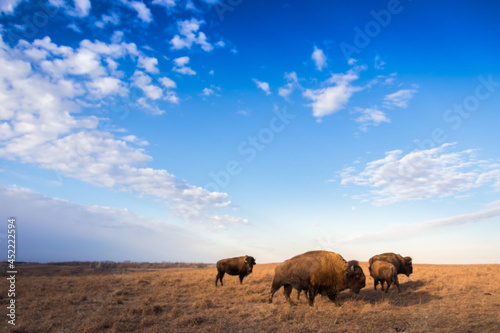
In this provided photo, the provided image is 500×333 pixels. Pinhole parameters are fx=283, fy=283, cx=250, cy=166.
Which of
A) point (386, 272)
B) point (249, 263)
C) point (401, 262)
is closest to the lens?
point (386, 272)

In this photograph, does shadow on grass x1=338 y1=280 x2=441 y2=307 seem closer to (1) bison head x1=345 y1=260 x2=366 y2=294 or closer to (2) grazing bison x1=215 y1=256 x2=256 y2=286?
(1) bison head x1=345 y1=260 x2=366 y2=294

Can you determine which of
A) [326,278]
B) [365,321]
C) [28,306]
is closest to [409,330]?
[365,321]

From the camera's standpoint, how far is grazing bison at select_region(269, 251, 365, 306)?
1223 cm

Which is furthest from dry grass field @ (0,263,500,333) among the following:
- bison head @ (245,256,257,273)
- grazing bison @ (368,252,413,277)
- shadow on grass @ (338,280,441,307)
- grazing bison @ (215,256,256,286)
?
grazing bison @ (215,256,256,286)

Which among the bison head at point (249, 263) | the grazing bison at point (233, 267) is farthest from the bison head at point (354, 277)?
the grazing bison at point (233, 267)

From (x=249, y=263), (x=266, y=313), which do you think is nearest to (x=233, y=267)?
(x=249, y=263)

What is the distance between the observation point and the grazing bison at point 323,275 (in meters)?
12.2

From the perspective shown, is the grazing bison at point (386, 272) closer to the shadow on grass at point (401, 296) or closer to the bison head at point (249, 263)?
the shadow on grass at point (401, 296)

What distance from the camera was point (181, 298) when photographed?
15391 mm

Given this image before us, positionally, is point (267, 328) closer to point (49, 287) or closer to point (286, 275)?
point (286, 275)

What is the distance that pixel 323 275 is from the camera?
40.1 ft

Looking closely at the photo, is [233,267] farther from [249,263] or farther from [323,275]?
[323,275]

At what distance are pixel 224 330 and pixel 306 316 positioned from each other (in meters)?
3.06

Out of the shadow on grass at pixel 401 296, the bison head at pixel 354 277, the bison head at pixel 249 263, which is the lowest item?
the shadow on grass at pixel 401 296
